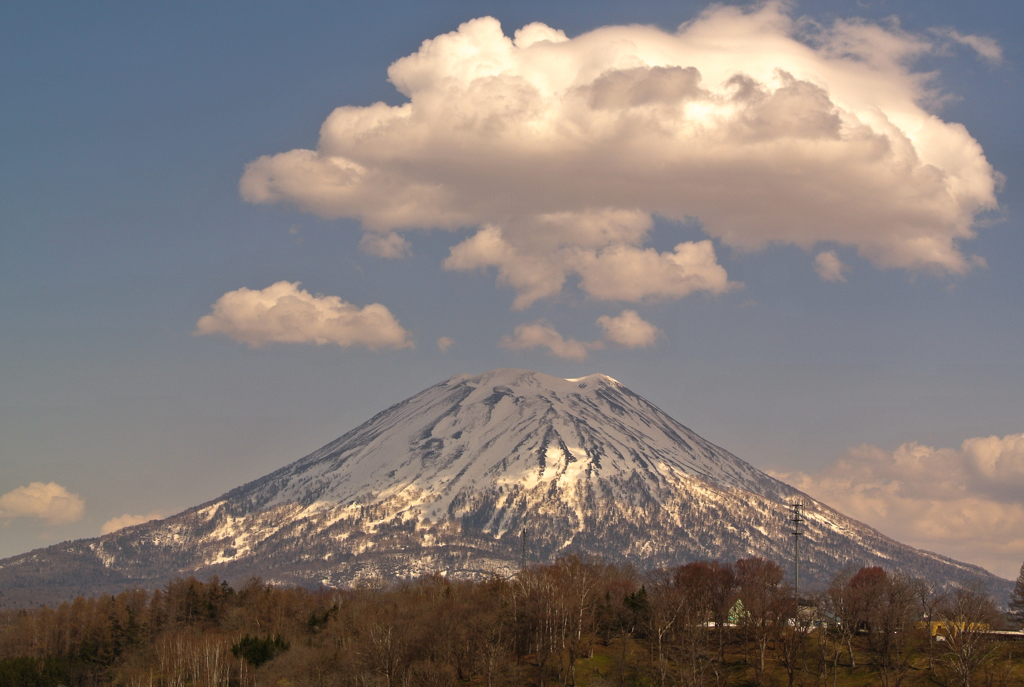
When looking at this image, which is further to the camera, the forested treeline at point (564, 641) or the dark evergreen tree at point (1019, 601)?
the dark evergreen tree at point (1019, 601)

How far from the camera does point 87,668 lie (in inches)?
6314

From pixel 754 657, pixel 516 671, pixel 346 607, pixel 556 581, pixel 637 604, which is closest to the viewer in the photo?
pixel 516 671

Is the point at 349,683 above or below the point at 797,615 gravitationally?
below

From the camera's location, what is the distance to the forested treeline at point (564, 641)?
118 meters

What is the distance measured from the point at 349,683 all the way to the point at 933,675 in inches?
2605

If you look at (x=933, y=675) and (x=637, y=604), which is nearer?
(x=933, y=675)

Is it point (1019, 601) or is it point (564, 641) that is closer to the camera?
point (564, 641)

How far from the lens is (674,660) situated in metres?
123

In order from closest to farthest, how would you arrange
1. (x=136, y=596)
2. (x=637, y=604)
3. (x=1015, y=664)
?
(x=1015, y=664), (x=637, y=604), (x=136, y=596)

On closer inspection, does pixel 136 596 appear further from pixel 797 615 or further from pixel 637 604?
pixel 797 615

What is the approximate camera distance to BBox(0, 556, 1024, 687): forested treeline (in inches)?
4651

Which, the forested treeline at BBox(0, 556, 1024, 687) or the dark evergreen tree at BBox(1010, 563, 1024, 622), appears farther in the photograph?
the dark evergreen tree at BBox(1010, 563, 1024, 622)

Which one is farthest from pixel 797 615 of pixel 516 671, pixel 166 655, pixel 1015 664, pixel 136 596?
pixel 136 596

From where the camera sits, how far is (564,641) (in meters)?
132
